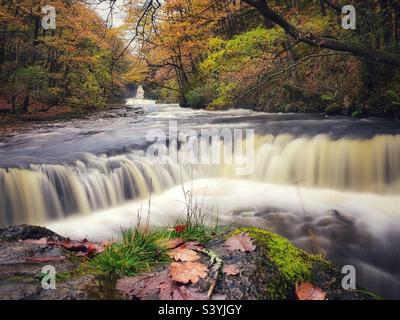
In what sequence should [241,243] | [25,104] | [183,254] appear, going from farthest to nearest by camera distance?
[25,104] < [241,243] < [183,254]

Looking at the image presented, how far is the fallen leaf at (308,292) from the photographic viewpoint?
2.13 metres


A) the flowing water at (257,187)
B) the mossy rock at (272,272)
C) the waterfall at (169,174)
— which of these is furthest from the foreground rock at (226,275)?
the waterfall at (169,174)

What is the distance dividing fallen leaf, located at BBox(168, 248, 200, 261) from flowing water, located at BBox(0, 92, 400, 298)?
183 centimetres

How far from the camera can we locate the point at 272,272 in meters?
2.20

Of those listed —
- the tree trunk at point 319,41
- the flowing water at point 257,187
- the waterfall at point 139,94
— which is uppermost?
the waterfall at point 139,94

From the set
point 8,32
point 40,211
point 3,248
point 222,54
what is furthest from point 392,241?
point 8,32

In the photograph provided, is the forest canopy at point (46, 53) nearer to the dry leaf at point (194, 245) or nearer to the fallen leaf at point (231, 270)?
the dry leaf at point (194, 245)

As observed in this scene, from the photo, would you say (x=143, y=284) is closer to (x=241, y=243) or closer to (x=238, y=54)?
(x=241, y=243)

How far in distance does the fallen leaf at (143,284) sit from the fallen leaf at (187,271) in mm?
53

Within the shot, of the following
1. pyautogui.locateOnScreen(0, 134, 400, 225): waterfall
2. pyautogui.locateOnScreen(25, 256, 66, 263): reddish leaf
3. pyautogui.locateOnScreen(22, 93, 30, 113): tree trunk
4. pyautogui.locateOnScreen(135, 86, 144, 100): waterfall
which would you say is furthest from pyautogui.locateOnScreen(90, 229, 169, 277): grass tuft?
pyautogui.locateOnScreen(135, 86, 144, 100): waterfall

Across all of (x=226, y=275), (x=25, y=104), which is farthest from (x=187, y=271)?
(x=25, y=104)

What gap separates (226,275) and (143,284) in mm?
510
